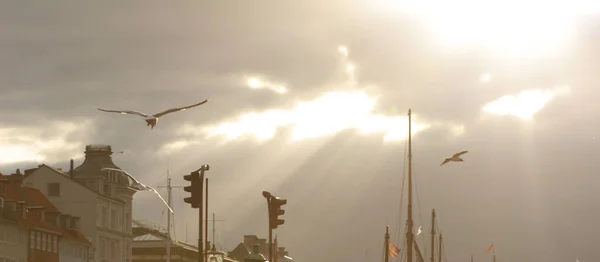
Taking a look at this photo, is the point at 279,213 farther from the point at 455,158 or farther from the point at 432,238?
the point at 432,238

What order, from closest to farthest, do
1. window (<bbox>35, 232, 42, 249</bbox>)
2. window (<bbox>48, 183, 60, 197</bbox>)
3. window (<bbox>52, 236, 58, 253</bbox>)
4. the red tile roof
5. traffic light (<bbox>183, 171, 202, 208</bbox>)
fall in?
1. traffic light (<bbox>183, 171, 202, 208</bbox>)
2. the red tile roof
3. window (<bbox>35, 232, 42, 249</bbox>)
4. window (<bbox>52, 236, 58, 253</bbox>)
5. window (<bbox>48, 183, 60, 197</bbox>)

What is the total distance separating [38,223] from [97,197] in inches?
744

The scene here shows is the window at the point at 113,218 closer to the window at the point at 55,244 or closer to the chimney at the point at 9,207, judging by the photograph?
the window at the point at 55,244

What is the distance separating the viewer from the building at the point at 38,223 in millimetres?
110562

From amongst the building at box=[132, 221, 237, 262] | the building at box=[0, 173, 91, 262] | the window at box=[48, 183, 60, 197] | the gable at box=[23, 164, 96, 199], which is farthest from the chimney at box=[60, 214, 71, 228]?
the building at box=[132, 221, 237, 262]

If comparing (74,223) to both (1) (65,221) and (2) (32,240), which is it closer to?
A: (1) (65,221)

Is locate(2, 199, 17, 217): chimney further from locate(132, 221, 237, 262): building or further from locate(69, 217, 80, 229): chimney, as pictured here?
locate(132, 221, 237, 262): building

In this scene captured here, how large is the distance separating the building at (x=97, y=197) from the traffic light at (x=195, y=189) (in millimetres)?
83296

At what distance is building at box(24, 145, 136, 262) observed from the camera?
132500mm

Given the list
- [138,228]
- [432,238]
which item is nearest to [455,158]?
[432,238]

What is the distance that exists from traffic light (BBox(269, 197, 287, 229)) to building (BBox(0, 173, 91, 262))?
193 ft

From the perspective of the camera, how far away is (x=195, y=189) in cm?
4550

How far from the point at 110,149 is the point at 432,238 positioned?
3946 centimetres

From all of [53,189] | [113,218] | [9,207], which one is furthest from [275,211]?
[113,218]
